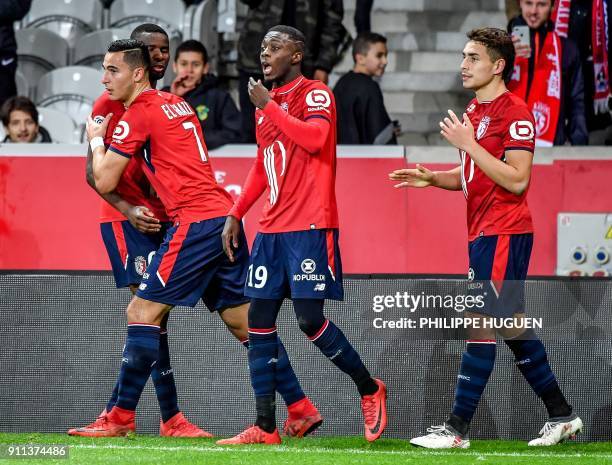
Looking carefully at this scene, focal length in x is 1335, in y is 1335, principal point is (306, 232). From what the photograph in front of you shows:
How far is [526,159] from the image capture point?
6410 millimetres

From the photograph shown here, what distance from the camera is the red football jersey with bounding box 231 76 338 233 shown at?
6.43 metres

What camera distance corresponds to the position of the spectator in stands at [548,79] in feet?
31.2

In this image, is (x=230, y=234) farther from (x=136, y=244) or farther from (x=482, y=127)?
(x=482, y=127)

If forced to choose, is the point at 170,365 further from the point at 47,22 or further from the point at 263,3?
the point at 47,22

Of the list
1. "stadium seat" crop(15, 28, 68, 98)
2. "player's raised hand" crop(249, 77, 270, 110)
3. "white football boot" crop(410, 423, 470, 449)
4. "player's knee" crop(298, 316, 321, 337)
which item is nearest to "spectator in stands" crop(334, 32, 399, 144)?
"player's raised hand" crop(249, 77, 270, 110)

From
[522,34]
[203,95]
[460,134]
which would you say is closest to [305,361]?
[460,134]

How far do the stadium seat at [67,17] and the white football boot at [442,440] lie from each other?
7.71 metres

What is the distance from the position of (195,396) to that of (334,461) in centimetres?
154

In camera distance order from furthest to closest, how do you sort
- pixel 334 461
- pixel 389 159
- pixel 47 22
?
pixel 47 22 < pixel 389 159 < pixel 334 461

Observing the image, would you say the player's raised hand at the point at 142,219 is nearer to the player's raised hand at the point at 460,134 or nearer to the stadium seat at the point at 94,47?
the player's raised hand at the point at 460,134

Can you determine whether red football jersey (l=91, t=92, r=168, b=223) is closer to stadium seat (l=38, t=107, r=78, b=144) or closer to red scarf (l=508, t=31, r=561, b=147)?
red scarf (l=508, t=31, r=561, b=147)

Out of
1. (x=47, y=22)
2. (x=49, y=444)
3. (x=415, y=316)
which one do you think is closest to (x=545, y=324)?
(x=415, y=316)

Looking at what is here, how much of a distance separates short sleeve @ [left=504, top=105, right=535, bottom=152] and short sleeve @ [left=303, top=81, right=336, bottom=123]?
33.6 inches

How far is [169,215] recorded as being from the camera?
677 cm
